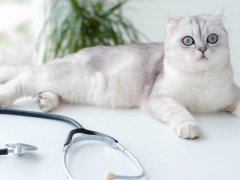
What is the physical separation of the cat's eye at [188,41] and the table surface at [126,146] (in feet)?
0.55

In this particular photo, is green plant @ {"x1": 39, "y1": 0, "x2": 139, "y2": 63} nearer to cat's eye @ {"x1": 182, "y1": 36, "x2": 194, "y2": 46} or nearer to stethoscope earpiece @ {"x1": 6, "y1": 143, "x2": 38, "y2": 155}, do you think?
cat's eye @ {"x1": 182, "y1": 36, "x2": 194, "y2": 46}

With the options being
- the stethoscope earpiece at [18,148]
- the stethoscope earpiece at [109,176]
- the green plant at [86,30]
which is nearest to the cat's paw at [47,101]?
the stethoscope earpiece at [18,148]

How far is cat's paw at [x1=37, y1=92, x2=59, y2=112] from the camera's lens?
938mm

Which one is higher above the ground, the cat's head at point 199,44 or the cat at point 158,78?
the cat's head at point 199,44

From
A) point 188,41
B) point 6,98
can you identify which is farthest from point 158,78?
point 6,98

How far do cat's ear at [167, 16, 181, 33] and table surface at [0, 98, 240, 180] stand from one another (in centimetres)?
21

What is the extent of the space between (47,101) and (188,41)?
1.12 feet

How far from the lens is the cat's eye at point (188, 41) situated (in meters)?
0.95

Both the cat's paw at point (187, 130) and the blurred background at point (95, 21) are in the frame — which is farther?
the blurred background at point (95, 21)

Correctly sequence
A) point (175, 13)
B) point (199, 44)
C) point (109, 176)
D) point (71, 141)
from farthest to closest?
point (175, 13) < point (199, 44) < point (71, 141) < point (109, 176)

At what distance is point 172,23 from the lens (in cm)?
100

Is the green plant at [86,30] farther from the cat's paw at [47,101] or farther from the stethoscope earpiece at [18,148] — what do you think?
the stethoscope earpiece at [18,148]

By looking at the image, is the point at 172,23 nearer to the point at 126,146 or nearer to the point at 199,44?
the point at 199,44

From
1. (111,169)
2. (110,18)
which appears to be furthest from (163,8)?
(111,169)
